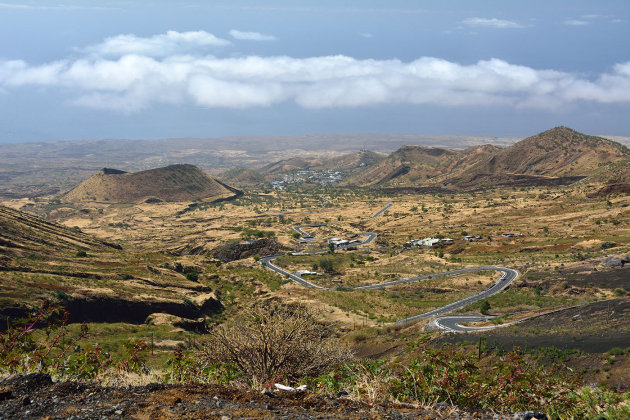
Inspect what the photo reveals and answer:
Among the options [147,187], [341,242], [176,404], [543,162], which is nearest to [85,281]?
[176,404]

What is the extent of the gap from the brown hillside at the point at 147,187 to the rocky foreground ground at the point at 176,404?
17817cm

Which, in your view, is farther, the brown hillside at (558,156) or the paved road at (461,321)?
the brown hillside at (558,156)

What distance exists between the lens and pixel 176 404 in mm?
6637

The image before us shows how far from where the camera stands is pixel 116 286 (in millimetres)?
41000

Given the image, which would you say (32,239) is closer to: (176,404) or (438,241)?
(176,404)

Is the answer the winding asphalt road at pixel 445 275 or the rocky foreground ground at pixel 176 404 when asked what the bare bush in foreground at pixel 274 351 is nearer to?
the rocky foreground ground at pixel 176 404

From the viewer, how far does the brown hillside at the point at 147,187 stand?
173625mm

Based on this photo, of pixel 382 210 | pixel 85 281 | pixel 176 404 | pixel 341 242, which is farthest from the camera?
pixel 382 210

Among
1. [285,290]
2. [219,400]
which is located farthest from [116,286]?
[219,400]

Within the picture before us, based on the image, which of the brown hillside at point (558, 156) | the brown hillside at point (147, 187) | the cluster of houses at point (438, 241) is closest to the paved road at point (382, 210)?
the cluster of houses at point (438, 241)

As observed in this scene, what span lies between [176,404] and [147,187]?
613ft

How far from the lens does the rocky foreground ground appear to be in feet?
20.4

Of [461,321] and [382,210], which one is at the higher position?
[461,321]

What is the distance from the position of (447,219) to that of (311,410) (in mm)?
105385
